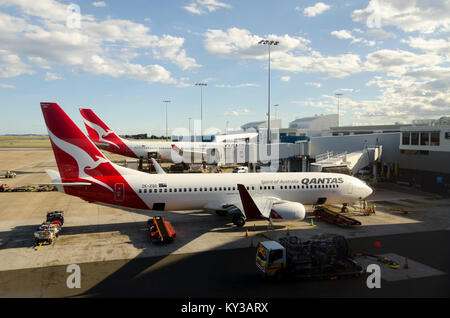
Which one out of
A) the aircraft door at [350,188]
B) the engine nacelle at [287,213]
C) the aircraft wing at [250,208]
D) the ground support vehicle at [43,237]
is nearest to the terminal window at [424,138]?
the aircraft door at [350,188]

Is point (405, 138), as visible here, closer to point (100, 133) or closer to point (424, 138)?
point (424, 138)

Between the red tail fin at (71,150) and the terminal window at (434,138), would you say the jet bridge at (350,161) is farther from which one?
the red tail fin at (71,150)

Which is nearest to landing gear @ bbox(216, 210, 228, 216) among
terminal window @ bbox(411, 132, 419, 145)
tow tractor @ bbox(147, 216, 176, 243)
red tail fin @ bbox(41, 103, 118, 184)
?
tow tractor @ bbox(147, 216, 176, 243)

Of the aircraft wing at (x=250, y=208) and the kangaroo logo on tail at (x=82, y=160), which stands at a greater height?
the kangaroo logo on tail at (x=82, y=160)

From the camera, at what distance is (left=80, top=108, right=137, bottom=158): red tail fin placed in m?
61.5

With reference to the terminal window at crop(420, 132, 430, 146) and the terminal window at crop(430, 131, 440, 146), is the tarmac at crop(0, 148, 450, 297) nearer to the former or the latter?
the terminal window at crop(430, 131, 440, 146)

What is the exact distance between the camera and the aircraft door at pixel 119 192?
25.0 metres

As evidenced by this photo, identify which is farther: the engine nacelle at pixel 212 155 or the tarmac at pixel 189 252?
the engine nacelle at pixel 212 155

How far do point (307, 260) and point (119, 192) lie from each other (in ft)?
51.3

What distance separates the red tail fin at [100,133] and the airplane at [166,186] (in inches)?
1477

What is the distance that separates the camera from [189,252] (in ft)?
69.4

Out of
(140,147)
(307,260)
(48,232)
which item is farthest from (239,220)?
(140,147)
